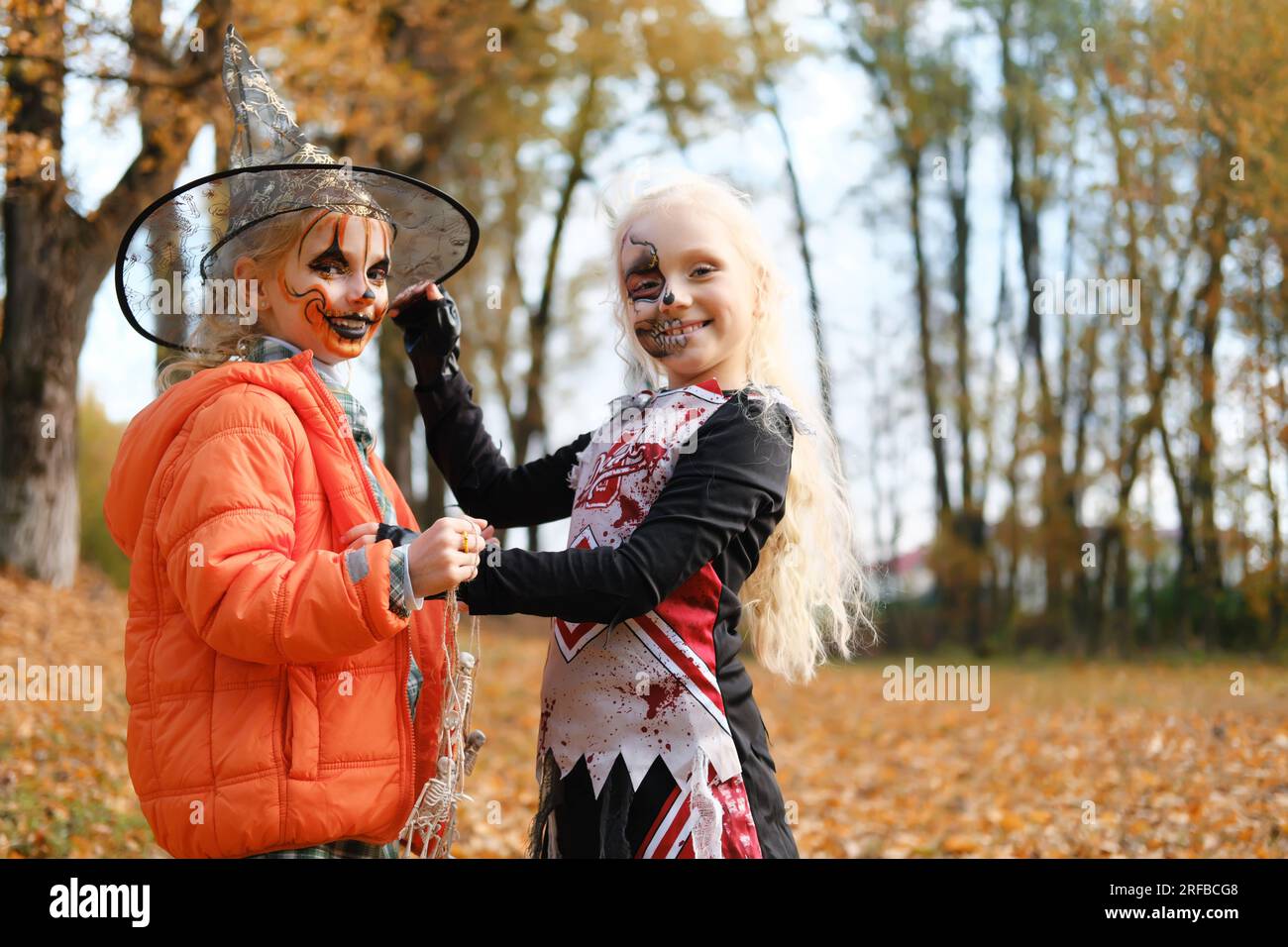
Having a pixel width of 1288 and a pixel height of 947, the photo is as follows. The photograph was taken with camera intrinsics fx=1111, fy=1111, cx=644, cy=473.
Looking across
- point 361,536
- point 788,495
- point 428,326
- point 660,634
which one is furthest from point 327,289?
point 788,495

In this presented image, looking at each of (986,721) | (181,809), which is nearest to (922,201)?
(986,721)

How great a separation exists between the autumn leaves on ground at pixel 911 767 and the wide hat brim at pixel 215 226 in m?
1.97

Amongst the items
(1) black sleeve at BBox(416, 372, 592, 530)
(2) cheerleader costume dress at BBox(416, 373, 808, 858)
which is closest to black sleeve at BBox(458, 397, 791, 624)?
(2) cheerleader costume dress at BBox(416, 373, 808, 858)

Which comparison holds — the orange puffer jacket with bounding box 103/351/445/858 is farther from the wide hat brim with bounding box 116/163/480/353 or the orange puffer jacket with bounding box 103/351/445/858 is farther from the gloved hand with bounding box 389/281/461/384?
the gloved hand with bounding box 389/281/461/384

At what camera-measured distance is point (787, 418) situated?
250cm

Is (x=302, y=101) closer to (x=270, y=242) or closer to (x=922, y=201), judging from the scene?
(x=270, y=242)

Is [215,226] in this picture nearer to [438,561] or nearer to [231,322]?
[231,322]

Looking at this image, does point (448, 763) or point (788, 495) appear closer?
point (448, 763)

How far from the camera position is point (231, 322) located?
8.01 ft

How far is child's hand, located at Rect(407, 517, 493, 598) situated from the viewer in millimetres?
1973

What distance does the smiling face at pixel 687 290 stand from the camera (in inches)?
99.6

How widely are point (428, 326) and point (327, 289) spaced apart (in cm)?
44

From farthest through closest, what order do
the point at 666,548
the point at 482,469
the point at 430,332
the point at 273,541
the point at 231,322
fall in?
the point at 482,469
the point at 430,332
the point at 231,322
the point at 666,548
the point at 273,541
